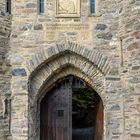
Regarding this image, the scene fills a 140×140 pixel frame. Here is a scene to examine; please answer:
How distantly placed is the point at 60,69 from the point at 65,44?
2.09 feet

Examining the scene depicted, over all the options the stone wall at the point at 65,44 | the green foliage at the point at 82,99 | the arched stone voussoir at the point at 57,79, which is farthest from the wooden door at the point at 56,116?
the green foliage at the point at 82,99

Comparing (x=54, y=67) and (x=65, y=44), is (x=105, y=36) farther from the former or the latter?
(x=54, y=67)

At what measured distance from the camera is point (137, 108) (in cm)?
685

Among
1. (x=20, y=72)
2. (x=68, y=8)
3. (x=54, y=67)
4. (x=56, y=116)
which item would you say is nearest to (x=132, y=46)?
(x=68, y=8)

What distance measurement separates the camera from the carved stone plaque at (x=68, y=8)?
7789 mm

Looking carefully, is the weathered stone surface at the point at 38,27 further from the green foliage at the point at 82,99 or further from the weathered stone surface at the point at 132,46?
the green foliage at the point at 82,99

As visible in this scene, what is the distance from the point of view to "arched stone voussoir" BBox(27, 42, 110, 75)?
7602mm

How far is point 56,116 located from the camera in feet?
27.7

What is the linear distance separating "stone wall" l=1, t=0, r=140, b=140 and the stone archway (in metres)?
0.02

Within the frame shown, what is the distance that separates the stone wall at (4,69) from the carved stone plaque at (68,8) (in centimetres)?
107

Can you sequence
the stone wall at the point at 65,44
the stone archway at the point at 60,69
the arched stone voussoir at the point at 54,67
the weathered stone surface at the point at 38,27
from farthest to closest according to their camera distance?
1. the arched stone voussoir at the point at 54,67
2. the weathered stone surface at the point at 38,27
3. the stone archway at the point at 60,69
4. the stone wall at the point at 65,44

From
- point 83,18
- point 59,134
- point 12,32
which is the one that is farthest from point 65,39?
point 59,134

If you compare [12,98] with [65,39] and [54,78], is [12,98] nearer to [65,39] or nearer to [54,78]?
[54,78]

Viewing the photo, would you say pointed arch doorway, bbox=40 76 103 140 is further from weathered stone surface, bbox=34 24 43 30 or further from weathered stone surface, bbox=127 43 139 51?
weathered stone surface, bbox=127 43 139 51
